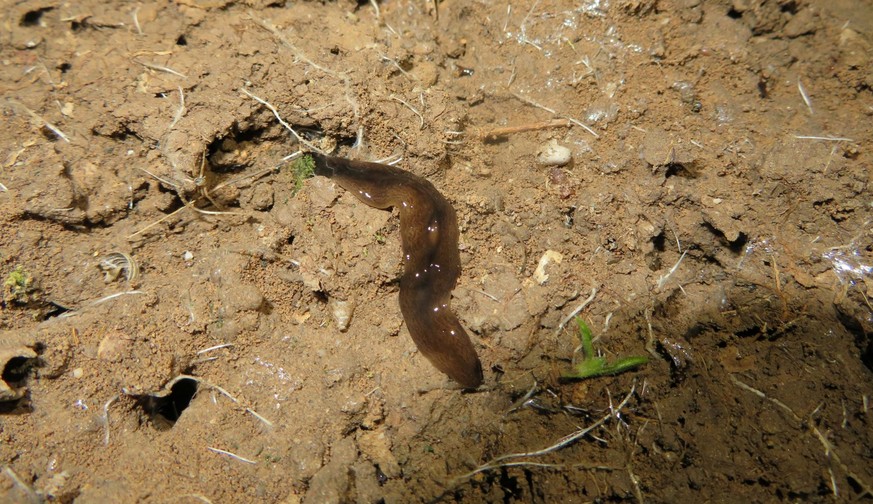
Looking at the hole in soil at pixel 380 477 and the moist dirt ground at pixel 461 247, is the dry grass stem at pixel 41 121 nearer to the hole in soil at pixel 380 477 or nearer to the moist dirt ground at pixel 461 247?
the moist dirt ground at pixel 461 247

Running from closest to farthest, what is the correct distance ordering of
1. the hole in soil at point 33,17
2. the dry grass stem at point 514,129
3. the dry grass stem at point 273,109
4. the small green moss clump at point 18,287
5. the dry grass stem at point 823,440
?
the dry grass stem at point 823,440
the small green moss clump at point 18,287
the dry grass stem at point 273,109
the hole in soil at point 33,17
the dry grass stem at point 514,129

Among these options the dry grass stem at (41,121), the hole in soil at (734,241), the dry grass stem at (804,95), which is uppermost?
the dry grass stem at (804,95)

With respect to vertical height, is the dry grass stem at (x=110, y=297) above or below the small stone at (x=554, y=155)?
below

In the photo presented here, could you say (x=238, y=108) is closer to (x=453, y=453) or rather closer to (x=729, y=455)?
(x=453, y=453)

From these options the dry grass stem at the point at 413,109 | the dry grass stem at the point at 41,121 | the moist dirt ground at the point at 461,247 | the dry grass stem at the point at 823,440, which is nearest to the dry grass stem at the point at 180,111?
the moist dirt ground at the point at 461,247

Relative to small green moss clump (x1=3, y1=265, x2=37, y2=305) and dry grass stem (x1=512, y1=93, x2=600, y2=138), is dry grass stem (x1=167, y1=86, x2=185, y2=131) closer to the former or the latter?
small green moss clump (x1=3, y1=265, x2=37, y2=305)

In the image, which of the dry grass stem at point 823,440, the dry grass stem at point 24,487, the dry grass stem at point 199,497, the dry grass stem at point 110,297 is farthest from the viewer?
the dry grass stem at point 110,297

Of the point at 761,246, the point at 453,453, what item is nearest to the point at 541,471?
the point at 453,453

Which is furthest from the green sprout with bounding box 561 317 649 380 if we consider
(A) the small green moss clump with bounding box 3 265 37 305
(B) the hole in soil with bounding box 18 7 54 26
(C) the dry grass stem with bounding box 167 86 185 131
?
(B) the hole in soil with bounding box 18 7 54 26
